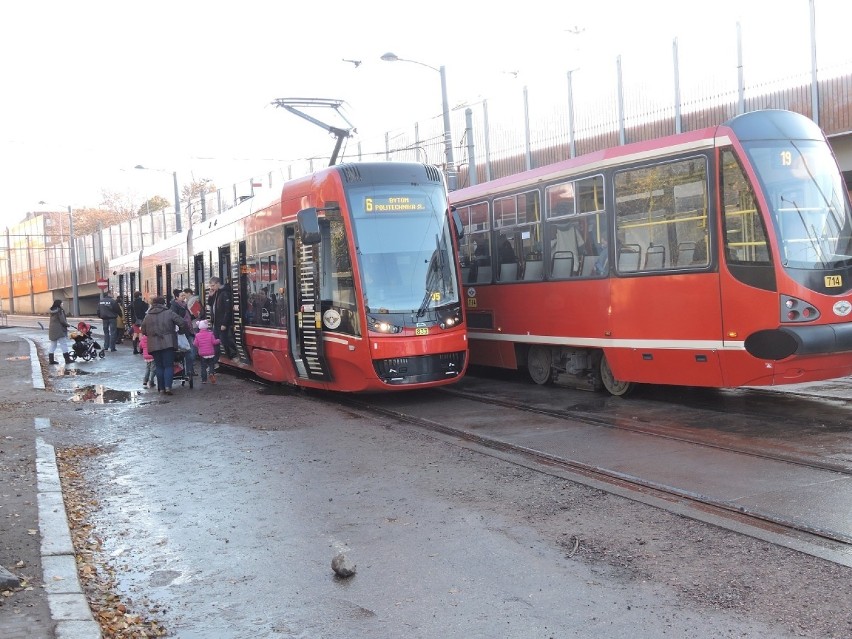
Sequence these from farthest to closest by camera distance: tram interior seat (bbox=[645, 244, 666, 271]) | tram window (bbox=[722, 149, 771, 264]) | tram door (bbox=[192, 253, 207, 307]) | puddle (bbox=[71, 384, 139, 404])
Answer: tram door (bbox=[192, 253, 207, 307])
puddle (bbox=[71, 384, 139, 404])
tram interior seat (bbox=[645, 244, 666, 271])
tram window (bbox=[722, 149, 771, 264])

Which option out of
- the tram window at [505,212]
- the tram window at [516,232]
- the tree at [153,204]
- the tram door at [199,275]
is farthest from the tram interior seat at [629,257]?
the tree at [153,204]

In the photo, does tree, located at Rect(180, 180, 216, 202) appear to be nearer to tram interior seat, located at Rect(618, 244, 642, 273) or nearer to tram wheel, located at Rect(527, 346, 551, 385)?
tram wheel, located at Rect(527, 346, 551, 385)

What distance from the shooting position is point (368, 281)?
12.1 m

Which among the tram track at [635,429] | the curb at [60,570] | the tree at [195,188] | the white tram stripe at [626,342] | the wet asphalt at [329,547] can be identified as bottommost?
the wet asphalt at [329,547]

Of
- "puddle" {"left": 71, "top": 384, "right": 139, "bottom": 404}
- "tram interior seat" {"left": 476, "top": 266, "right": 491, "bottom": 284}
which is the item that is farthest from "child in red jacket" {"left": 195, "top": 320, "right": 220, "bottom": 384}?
"tram interior seat" {"left": 476, "top": 266, "right": 491, "bottom": 284}

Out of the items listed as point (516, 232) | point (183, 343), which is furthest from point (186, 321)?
point (516, 232)

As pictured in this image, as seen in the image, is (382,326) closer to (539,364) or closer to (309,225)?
(309,225)

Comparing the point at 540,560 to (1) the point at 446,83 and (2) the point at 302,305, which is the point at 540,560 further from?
(1) the point at 446,83

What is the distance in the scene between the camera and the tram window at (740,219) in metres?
10.0

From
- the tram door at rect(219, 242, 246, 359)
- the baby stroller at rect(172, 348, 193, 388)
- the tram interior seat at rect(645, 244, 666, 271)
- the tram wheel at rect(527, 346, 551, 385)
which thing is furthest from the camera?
the tram door at rect(219, 242, 246, 359)

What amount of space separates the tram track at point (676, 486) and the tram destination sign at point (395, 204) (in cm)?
287

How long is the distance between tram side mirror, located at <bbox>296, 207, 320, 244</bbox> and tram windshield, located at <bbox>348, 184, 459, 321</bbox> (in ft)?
1.76

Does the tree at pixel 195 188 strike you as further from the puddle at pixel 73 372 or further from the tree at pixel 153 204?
the puddle at pixel 73 372

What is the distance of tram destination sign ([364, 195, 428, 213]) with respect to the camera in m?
12.4
